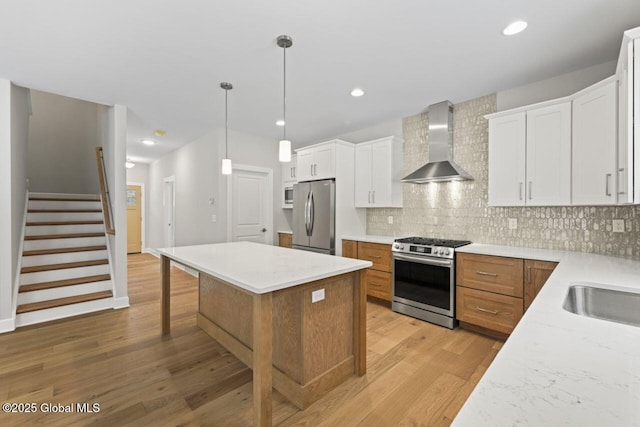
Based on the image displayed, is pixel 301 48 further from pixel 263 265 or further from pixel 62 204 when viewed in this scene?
pixel 62 204

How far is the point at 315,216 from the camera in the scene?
4.26 metres

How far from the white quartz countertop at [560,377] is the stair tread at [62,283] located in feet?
14.7

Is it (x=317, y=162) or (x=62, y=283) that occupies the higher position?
(x=317, y=162)

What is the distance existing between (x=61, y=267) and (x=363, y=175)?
4198mm

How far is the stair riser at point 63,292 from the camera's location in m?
3.22

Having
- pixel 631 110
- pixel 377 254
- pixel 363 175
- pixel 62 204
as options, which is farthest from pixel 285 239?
pixel 631 110

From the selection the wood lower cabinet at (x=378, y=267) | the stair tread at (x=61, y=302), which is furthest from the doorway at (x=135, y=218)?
the wood lower cabinet at (x=378, y=267)

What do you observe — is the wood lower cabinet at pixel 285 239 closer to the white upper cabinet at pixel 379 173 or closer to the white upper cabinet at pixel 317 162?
the white upper cabinet at pixel 317 162

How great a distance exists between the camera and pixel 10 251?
9.71 feet

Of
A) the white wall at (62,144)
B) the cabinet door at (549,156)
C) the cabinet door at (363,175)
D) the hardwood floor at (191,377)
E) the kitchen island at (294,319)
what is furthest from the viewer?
the white wall at (62,144)

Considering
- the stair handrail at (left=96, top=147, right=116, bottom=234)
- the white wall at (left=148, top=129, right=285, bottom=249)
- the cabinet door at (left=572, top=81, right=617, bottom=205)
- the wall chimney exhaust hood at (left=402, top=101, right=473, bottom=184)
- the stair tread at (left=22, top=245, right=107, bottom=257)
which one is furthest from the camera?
the white wall at (left=148, top=129, right=285, bottom=249)

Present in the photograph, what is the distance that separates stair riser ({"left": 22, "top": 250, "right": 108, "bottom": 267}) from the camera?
3.60 m

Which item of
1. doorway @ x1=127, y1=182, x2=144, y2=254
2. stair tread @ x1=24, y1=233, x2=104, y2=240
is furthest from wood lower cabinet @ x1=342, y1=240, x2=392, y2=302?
doorway @ x1=127, y1=182, x2=144, y2=254

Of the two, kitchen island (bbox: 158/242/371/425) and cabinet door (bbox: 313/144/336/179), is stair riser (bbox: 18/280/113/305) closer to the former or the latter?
kitchen island (bbox: 158/242/371/425)
